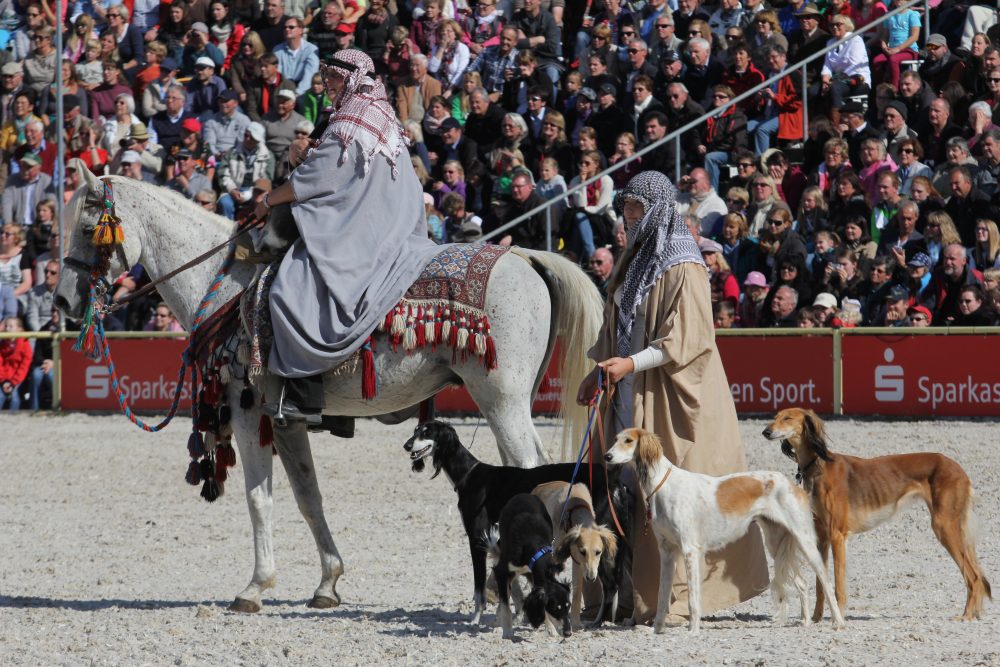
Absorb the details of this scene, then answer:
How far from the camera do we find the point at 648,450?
6.83 metres

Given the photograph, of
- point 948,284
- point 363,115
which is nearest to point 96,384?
point 948,284

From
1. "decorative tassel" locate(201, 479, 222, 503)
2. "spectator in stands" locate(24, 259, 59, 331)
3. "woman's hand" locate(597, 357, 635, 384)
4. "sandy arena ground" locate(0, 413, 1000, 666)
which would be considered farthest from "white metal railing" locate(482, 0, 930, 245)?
"woman's hand" locate(597, 357, 635, 384)

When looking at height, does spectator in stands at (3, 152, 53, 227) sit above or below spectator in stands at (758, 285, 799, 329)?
above

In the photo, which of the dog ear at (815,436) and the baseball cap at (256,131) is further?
the baseball cap at (256,131)

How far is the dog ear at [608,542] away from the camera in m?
6.84

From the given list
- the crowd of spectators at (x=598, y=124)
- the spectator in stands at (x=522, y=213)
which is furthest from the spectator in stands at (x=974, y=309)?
the spectator in stands at (x=522, y=213)

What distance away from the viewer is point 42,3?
21703 mm

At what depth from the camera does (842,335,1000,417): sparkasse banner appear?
46.1 feet

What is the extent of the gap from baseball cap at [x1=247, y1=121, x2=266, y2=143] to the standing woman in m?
11.6

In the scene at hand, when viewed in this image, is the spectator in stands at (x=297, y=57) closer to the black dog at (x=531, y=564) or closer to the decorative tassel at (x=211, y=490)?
the decorative tassel at (x=211, y=490)

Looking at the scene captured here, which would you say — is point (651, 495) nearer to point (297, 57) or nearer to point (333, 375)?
point (333, 375)

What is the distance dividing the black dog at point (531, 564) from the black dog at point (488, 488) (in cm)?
29

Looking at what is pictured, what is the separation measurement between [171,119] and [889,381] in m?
9.99

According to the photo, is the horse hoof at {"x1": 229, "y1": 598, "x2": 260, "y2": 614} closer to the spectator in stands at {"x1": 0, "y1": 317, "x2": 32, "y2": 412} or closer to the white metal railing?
the white metal railing
